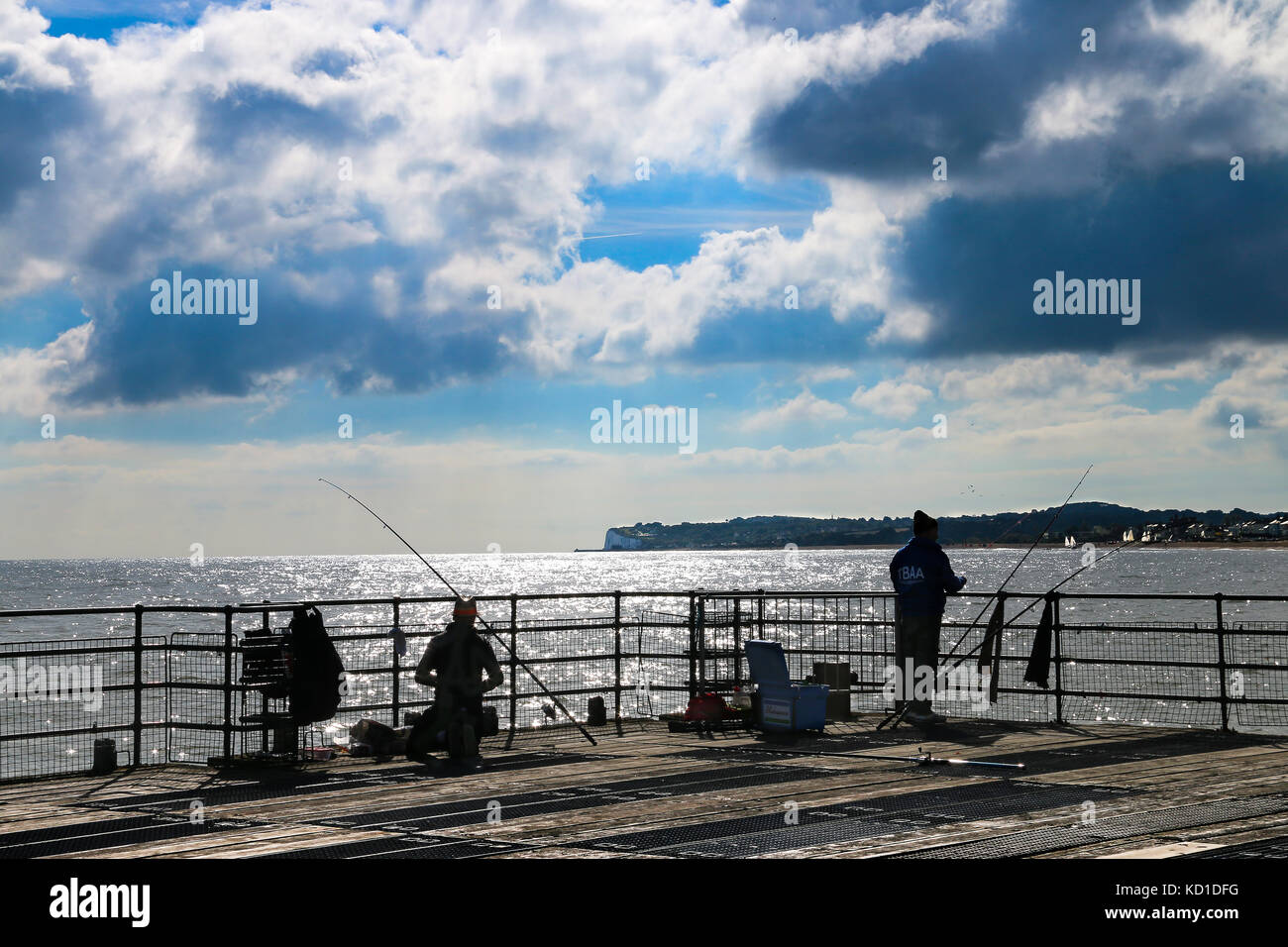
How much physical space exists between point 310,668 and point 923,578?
6.77 meters

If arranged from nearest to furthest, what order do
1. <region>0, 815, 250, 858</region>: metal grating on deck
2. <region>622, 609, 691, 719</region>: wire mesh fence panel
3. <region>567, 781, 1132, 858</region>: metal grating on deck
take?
<region>567, 781, 1132, 858</region>: metal grating on deck, <region>0, 815, 250, 858</region>: metal grating on deck, <region>622, 609, 691, 719</region>: wire mesh fence panel

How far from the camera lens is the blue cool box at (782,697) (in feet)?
49.1

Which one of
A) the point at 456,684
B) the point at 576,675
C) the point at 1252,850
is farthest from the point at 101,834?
the point at 576,675

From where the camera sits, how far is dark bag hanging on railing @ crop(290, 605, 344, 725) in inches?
511

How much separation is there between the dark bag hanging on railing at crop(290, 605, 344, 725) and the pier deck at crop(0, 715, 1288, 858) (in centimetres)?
61

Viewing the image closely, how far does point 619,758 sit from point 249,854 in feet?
17.5

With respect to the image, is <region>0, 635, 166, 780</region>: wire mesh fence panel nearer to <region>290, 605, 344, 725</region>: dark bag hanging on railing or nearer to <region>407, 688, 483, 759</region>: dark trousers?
<region>290, 605, 344, 725</region>: dark bag hanging on railing

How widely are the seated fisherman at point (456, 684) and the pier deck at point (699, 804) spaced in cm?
34

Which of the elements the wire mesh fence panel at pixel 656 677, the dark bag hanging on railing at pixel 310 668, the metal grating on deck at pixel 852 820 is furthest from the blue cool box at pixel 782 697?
the dark bag hanging on railing at pixel 310 668

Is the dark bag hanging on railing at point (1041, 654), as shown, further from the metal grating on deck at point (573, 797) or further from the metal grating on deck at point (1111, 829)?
the metal grating on deck at point (1111, 829)

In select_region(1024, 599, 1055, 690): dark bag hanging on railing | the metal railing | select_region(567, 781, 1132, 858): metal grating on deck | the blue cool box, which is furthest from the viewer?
select_region(1024, 599, 1055, 690): dark bag hanging on railing

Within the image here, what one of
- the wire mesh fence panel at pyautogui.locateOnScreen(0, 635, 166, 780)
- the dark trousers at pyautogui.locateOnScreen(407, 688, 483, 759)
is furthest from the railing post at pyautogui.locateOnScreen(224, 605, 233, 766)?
the wire mesh fence panel at pyautogui.locateOnScreen(0, 635, 166, 780)

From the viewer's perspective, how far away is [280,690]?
13.1m
